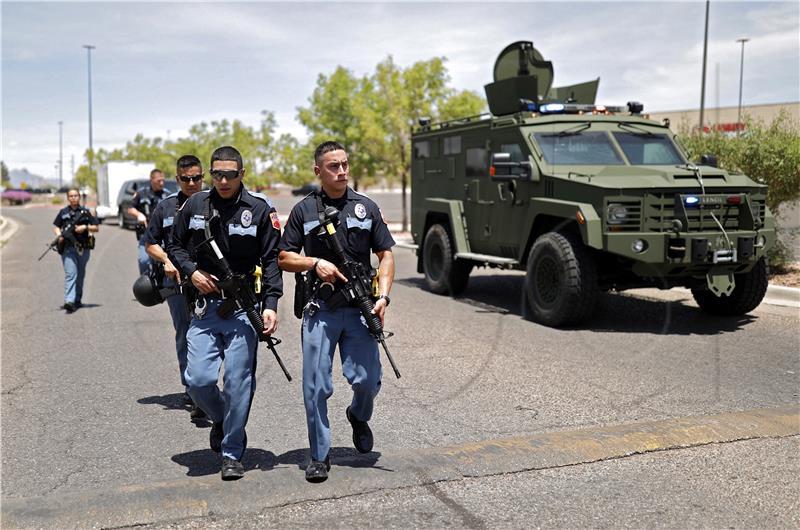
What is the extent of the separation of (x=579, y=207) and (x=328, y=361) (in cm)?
499

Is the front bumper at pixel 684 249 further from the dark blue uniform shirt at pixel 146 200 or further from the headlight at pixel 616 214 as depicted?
the dark blue uniform shirt at pixel 146 200

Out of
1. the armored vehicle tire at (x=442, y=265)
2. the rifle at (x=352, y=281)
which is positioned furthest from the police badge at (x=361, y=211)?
the armored vehicle tire at (x=442, y=265)

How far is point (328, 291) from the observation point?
4309 mm

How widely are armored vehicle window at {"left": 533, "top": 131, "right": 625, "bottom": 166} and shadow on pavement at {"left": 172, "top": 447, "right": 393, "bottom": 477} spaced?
5.70 meters

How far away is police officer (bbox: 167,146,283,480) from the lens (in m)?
4.36

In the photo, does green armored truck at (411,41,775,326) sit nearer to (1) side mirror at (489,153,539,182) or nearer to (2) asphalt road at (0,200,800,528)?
A: (1) side mirror at (489,153,539,182)

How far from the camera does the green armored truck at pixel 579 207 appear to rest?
27.6 feet

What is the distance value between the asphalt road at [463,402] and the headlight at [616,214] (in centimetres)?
118

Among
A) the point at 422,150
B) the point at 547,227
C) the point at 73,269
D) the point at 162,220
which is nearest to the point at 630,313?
the point at 547,227

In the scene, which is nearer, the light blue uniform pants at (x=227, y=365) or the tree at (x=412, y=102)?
the light blue uniform pants at (x=227, y=365)

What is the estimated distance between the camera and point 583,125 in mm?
9953

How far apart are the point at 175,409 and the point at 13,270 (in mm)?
11794

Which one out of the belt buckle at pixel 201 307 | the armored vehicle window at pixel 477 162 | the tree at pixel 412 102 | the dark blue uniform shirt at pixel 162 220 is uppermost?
the tree at pixel 412 102

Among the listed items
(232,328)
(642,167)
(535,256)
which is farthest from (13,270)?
(232,328)
